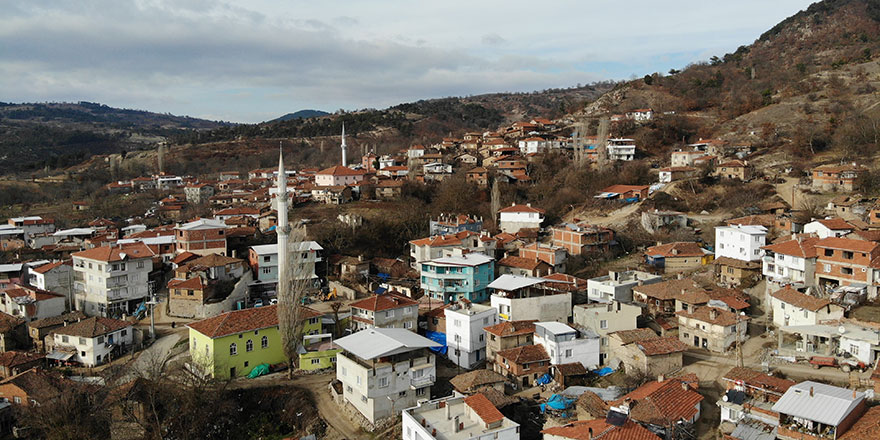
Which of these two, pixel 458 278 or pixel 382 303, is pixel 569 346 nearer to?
pixel 382 303

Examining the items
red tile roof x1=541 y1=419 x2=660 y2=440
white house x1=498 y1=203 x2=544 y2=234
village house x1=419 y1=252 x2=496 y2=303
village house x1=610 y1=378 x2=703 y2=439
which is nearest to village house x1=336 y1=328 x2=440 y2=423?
red tile roof x1=541 y1=419 x2=660 y2=440

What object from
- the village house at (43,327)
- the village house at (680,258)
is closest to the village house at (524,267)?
the village house at (680,258)

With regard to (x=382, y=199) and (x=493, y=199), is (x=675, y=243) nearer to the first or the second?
(x=493, y=199)

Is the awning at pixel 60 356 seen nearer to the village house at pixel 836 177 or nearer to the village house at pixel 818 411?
the village house at pixel 818 411

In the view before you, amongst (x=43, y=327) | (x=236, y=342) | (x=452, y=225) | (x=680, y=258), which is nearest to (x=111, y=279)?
(x=43, y=327)

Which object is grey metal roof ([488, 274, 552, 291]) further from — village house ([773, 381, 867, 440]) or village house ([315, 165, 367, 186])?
village house ([315, 165, 367, 186])

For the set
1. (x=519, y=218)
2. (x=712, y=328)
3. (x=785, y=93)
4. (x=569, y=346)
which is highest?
(x=785, y=93)
